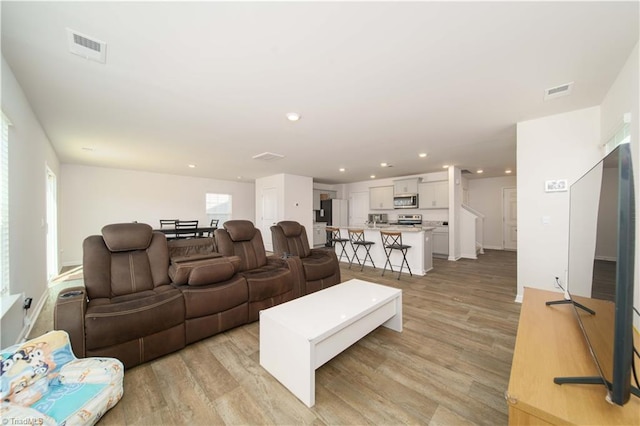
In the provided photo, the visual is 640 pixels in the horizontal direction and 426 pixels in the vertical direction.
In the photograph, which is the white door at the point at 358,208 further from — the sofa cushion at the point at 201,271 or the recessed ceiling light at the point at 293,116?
the sofa cushion at the point at 201,271

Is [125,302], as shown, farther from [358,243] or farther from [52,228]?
[52,228]

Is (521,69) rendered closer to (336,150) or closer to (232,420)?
(336,150)

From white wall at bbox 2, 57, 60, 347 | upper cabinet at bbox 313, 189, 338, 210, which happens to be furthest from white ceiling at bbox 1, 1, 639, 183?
upper cabinet at bbox 313, 189, 338, 210

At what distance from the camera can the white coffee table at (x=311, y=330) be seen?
158cm

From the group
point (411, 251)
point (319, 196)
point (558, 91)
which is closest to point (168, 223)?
point (319, 196)

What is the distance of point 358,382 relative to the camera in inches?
69.6

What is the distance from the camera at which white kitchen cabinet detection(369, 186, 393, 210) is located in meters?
7.98

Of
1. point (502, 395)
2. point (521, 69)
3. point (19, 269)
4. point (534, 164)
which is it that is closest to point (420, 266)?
point (534, 164)

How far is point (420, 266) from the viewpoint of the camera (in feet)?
15.7

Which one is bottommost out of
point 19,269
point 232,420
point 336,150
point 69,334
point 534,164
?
point 232,420

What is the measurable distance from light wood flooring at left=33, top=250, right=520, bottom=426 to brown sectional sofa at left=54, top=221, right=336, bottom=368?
22 centimetres

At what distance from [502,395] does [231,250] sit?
2.94 meters

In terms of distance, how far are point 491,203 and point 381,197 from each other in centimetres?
367

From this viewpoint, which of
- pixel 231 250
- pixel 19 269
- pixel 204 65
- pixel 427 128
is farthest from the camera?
pixel 427 128
